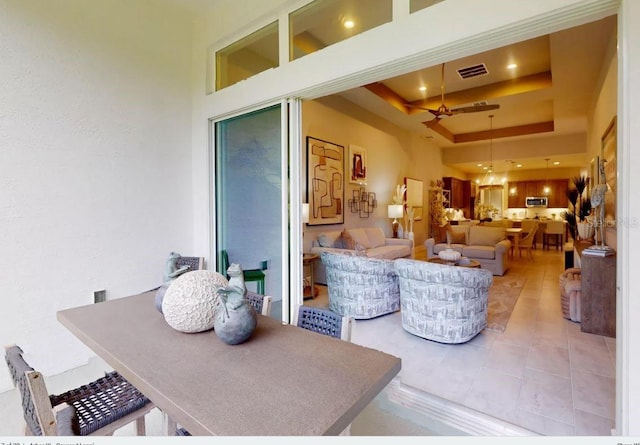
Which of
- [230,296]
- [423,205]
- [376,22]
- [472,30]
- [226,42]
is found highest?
[226,42]

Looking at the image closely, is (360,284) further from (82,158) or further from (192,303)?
(82,158)

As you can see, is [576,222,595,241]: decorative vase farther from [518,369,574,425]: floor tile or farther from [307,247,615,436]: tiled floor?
[518,369,574,425]: floor tile

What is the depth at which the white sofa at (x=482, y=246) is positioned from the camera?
19.7ft

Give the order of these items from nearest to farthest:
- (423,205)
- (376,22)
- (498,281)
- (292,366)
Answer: (292,366)
(376,22)
(498,281)
(423,205)

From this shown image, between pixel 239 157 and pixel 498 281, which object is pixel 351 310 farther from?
pixel 498 281

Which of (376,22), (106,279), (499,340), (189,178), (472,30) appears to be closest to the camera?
(472,30)

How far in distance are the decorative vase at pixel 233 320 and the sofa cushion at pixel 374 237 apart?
4.88 meters

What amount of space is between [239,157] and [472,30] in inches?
91.8

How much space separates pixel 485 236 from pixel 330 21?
5617 millimetres

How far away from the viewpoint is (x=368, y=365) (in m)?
1.14

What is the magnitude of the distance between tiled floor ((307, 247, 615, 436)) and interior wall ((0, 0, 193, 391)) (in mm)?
2500

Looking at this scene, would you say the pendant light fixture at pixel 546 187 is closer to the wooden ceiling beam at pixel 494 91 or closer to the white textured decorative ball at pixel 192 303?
the wooden ceiling beam at pixel 494 91

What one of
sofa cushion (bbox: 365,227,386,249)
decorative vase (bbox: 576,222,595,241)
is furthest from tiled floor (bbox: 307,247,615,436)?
sofa cushion (bbox: 365,227,386,249)

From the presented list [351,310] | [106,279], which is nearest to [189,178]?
[106,279]
